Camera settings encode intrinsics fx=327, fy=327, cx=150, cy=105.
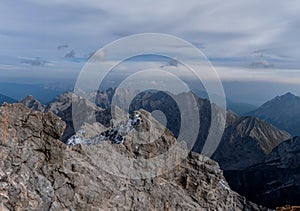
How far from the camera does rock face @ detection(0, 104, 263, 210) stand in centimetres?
4069

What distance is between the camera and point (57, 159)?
46562 millimetres

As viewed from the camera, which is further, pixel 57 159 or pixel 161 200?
pixel 161 200

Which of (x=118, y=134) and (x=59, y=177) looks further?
(x=118, y=134)

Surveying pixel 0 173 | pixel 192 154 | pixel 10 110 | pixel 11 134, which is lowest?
pixel 192 154

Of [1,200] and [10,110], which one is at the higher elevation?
[10,110]

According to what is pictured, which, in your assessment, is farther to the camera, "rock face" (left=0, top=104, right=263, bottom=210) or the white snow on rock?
the white snow on rock

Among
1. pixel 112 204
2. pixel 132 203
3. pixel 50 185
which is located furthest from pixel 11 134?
pixel 132 203

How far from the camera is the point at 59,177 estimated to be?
149 feet

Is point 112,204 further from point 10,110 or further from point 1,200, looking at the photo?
point 10,110

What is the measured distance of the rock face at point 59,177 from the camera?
40.7m

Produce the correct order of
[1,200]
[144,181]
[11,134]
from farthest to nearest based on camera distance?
[144,181] → [11,134] → [1,200]

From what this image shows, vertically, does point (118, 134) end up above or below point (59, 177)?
above

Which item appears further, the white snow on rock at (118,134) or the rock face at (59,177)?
the white snow on rock at (118,134)

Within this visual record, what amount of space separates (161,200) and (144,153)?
350 inches
